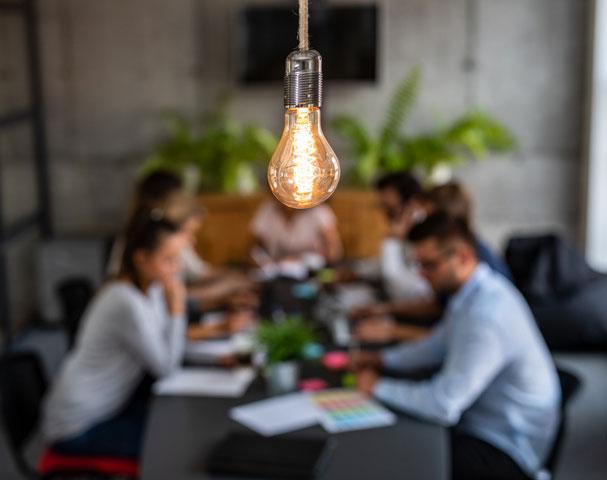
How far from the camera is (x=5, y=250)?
7.55 meters

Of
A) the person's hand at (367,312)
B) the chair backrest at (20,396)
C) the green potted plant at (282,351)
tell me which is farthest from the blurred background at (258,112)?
the green potted plant at (282,351)

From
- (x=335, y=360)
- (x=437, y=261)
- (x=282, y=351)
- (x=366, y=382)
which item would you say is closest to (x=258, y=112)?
(x=335, y=360)

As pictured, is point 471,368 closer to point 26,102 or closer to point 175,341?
point 175,341

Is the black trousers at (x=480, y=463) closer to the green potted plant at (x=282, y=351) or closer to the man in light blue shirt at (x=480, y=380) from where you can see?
the man in light blue shirt at (x=480, y=380)

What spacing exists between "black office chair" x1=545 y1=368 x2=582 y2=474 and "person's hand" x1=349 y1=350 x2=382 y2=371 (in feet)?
2.61

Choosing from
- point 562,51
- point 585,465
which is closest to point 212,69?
point 562,51

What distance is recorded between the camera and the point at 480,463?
3.71 m

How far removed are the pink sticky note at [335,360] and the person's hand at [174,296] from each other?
2.29ft

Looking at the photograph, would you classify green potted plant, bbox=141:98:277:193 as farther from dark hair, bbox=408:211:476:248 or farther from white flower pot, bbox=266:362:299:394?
white flower pot, bbox=266:362:299:394

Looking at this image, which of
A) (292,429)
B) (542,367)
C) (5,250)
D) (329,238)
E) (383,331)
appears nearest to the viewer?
(292,429)

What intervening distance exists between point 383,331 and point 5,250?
3.97 metres

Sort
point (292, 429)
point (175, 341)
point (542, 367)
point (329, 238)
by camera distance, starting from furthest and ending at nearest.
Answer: point (329, 238) → point (175, 341) → point (542, 367) → point (292, 429)

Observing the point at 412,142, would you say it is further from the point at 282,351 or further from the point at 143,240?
the point at 282,351

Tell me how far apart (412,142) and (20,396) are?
4672 mm
